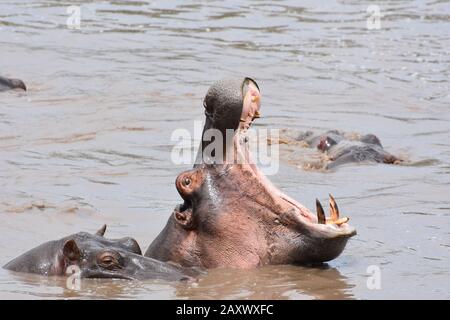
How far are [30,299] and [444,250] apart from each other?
2.45 metres

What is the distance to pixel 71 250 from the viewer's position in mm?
5586

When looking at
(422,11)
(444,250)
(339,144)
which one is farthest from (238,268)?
(422,11)

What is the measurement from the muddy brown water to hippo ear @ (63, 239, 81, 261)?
0.46 ft

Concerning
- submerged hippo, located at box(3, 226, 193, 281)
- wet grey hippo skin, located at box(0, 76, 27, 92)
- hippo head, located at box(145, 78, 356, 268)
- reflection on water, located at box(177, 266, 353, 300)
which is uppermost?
wet grey hippo skin, located at box(0, 76, 27, 92)

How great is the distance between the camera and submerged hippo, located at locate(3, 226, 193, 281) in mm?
5582

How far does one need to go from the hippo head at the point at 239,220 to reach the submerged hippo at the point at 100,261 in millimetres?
159

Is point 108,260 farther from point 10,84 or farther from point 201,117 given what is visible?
point 10,84

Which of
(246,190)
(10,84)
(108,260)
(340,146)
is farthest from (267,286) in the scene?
(10,84)

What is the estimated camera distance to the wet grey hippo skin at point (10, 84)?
42.6 feet

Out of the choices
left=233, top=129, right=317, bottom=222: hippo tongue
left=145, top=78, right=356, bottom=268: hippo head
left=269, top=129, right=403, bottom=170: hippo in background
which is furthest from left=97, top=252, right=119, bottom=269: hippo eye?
left=269, top=129, right=403, bottom=170: hippo in background

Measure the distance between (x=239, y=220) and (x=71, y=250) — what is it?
0.81m

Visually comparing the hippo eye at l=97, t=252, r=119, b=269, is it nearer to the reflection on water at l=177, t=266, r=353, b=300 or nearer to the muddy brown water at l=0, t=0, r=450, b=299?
the muddy brown water at l=0, t=0, r=450, b=299

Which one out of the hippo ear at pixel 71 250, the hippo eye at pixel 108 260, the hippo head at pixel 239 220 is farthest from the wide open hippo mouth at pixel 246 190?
the hippo ear at pixel 71 250

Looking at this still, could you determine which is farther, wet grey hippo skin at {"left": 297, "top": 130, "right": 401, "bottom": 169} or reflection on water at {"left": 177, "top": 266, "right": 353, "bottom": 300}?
wet grey hippo skin at {"left": 297, "top": 130, "right": 401, "bottom": 169}
